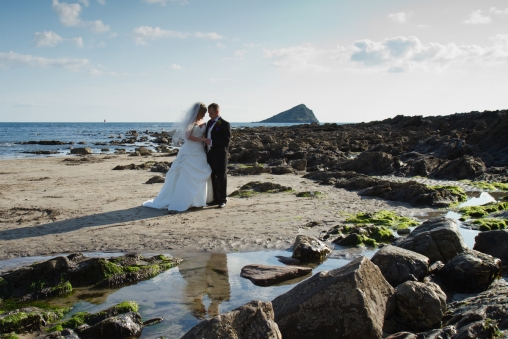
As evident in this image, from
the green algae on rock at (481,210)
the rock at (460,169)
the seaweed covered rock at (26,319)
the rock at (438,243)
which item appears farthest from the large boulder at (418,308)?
the rock at (460,169)

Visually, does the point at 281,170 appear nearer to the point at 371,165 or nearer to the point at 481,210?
the point at 371,165

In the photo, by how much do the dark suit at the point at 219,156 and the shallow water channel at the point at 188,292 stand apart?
3577mm

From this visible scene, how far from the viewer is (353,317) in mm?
3807

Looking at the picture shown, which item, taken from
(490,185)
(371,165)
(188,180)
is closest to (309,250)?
(188,180)

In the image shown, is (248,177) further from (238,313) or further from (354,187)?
(238,313)

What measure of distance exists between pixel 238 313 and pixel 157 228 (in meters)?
5.17

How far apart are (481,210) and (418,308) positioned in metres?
6.11

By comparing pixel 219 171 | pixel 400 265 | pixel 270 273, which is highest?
pixel 219 171

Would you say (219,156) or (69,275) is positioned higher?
(219,156)

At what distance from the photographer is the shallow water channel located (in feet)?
15.0

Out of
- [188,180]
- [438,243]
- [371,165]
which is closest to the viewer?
[438,243]

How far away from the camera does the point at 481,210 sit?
945 cm

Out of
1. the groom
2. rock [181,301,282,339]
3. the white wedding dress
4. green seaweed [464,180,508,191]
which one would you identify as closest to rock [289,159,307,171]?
green seaweed [464,180,508,191]

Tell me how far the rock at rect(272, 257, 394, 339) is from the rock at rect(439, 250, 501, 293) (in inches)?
64.6
